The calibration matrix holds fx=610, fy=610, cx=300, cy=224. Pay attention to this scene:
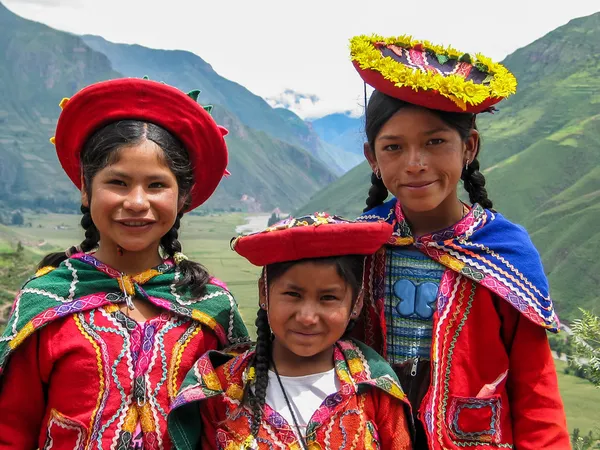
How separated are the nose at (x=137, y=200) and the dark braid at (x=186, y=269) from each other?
37cm

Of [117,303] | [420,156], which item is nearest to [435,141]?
[420,156]

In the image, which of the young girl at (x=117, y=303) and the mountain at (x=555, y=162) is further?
the mountain at (x=555, y=162)

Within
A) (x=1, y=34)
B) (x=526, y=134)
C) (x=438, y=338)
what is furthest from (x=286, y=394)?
(x=1, y=34)

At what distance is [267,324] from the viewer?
219cm

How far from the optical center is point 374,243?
2055 millimetres

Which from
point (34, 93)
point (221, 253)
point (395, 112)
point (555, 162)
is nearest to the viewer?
point (395, 112)

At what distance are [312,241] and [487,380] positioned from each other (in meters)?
0.85

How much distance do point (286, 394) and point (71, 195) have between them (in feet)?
336

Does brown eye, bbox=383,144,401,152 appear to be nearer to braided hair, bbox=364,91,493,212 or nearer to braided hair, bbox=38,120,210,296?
braided hair, bbox=364,91,493,212

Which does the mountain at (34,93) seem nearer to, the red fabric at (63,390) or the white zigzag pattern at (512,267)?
the red fabric at (63,390)

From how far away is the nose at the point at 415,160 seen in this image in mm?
2129

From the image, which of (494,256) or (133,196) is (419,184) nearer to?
(494,256)

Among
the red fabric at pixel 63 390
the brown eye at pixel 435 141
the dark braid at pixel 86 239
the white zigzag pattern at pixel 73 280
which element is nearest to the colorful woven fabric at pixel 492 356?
the brown eye at pixel 435 141

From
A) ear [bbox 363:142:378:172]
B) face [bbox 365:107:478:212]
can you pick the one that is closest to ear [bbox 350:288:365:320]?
face [bbox 365:107:478:212]
